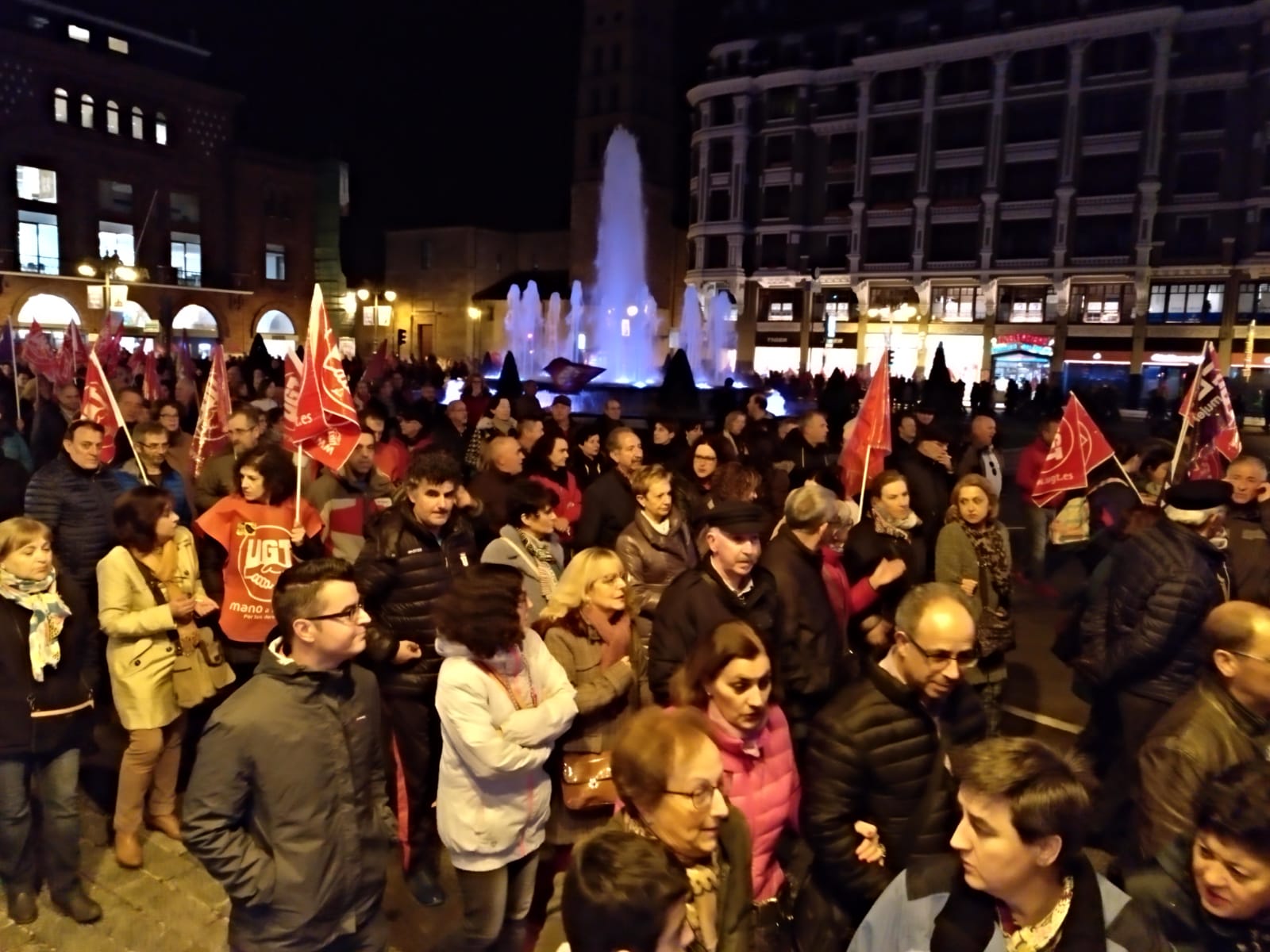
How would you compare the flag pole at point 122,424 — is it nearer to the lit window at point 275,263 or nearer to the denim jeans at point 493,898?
the denim jeans at point 493,898

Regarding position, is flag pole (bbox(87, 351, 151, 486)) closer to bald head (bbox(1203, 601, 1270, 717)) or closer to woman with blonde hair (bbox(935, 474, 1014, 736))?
woman with blonde hair (bbox(935, 474, 1014, 736))

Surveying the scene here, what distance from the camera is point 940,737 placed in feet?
9.93

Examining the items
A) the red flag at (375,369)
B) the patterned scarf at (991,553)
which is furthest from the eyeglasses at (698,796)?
the red flag at (375,369)

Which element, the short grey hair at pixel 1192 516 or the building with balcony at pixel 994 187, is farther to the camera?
the building with balcony at pixel 994 187

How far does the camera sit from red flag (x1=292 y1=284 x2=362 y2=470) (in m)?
5.81

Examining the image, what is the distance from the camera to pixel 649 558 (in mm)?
5348

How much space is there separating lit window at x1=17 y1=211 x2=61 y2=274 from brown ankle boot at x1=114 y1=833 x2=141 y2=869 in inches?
1689

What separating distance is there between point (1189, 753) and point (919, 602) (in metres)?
0.96

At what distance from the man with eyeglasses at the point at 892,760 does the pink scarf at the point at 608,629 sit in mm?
1096

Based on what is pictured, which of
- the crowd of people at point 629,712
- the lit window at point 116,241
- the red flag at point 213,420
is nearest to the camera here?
the crowd of people at point 629,712

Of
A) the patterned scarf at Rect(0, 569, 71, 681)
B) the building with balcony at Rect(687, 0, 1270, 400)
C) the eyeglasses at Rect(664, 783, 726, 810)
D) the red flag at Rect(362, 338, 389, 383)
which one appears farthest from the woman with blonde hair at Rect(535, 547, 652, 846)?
the building with balcony at Rect(687, 0, 1270, 400)

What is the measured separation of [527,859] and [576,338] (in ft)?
132

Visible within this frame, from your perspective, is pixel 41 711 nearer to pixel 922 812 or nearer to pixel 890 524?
pixel 922 812

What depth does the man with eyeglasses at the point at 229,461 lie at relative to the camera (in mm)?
6527
